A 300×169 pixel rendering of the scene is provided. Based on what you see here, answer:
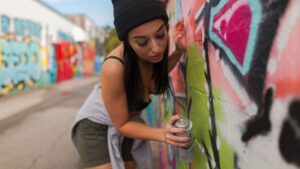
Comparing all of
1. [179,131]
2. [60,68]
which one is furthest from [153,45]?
[60,68]

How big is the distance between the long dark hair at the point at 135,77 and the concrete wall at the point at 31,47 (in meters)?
10.5

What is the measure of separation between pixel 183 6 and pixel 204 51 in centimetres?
75

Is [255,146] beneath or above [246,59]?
beneath

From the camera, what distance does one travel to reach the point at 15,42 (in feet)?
43.0

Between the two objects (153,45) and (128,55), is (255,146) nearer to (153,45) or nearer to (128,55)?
(153,45)

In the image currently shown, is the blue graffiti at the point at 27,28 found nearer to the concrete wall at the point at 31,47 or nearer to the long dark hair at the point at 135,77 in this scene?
the concrete wall at the point at 31,47

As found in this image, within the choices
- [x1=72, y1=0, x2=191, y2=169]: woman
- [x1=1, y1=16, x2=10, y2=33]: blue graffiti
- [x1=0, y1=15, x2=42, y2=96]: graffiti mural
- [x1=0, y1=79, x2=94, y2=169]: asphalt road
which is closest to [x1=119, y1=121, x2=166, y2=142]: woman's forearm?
[x1=72, y1=0, x2=191, y2=169]: woman

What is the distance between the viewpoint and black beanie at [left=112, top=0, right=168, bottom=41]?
1660 millimetres

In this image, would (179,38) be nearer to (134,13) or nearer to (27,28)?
(134,13)

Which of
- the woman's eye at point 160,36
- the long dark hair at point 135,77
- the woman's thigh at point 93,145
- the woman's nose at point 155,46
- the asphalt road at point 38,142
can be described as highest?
the woman's eye at point 160,36

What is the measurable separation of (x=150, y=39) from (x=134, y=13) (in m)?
0.15

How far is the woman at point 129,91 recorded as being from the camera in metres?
1.69

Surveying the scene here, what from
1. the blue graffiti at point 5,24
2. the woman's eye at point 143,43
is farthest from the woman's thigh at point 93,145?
the blue graffiti at point 5,24

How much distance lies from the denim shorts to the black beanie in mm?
803
